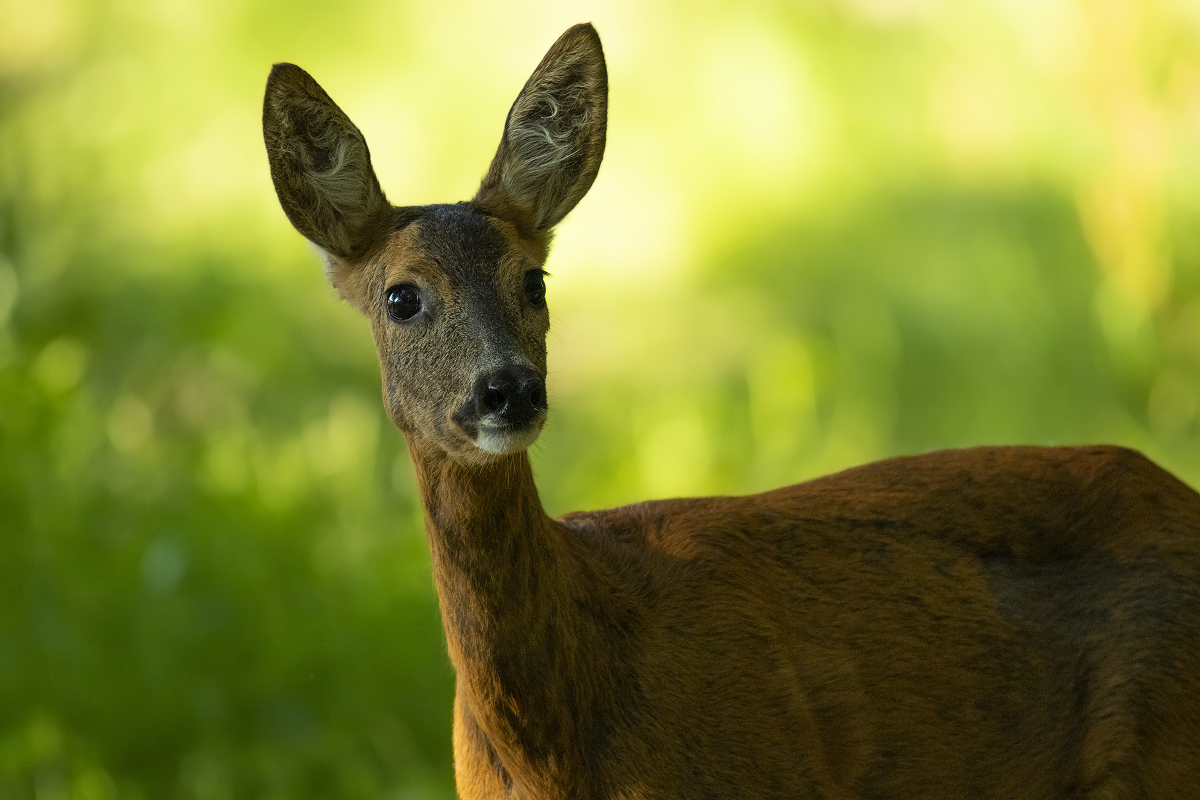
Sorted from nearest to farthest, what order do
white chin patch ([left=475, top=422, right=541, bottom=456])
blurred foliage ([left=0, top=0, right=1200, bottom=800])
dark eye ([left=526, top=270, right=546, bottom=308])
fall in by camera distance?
white chin patch ([left=475, top=422, right=541, bottom=456]), dark eye ([left=526, top=270, right=546, bottom=308]), blurred foliage ([left=0, top=0, right=1200, bottom=800])

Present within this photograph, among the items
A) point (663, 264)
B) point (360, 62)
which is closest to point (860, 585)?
point (663, 264)

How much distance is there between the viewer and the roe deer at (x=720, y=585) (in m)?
3.64

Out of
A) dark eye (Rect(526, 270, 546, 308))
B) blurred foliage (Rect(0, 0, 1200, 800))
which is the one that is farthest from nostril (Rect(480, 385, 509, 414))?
blurred foliage (Rect(0, 0, 1200, 800))

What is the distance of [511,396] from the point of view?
3.46 metres

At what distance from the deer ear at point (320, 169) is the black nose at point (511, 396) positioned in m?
0.75

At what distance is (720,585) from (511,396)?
0.87m

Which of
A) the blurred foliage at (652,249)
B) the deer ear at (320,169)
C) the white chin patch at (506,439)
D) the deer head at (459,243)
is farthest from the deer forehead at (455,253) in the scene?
the blurred foliage at (652,249)

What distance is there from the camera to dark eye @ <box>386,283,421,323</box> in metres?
3.78

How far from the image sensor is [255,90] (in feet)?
29.1

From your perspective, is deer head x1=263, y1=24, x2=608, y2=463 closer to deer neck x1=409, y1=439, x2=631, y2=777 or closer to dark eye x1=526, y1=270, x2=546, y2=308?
dark eye x1=526, y1=270, x2=546, y2=308

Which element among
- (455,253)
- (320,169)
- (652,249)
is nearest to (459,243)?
(455,253)

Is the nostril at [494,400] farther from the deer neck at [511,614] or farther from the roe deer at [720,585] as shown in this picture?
the deer neck at [511,614]

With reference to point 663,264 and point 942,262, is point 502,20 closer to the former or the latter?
point 663,264

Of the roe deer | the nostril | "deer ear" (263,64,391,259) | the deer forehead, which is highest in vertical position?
"deer ear" (263,64,391,259)
